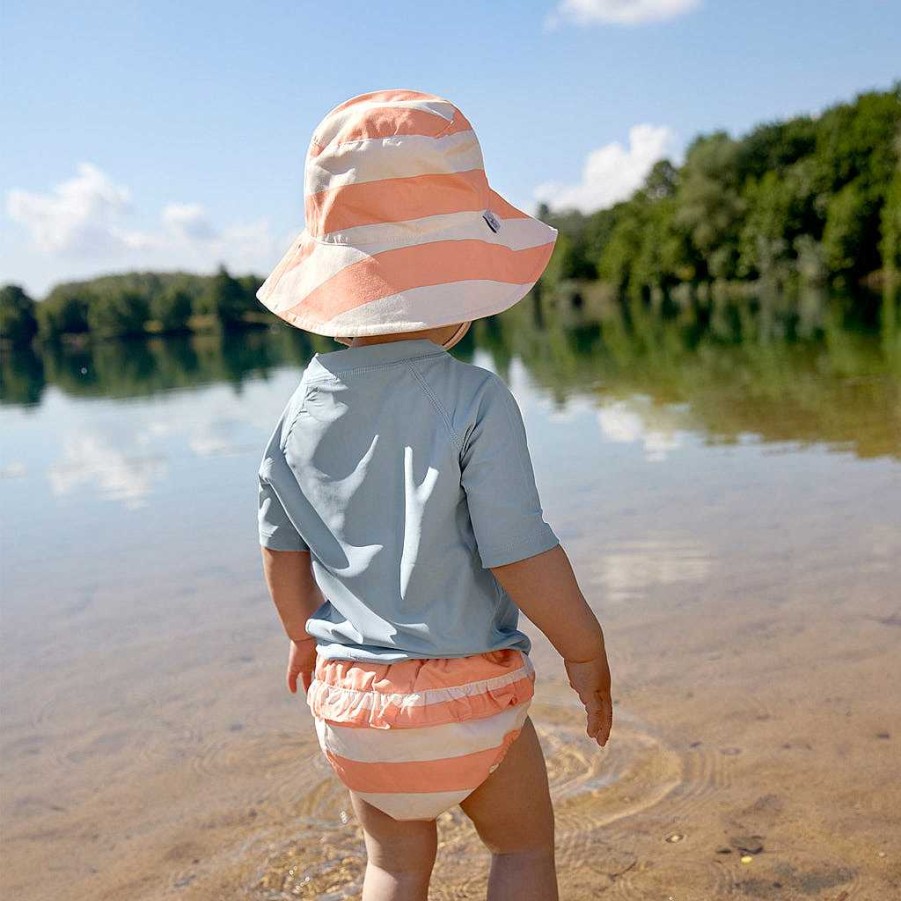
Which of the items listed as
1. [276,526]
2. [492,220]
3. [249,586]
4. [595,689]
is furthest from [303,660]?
[249,586]

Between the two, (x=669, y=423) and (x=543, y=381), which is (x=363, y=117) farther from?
(x=543, y=381)

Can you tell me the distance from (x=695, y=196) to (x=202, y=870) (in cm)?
5793

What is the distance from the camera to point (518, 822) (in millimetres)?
1792

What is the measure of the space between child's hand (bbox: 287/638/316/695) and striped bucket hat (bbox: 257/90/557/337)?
2.31ft

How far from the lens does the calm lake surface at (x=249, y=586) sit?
2881 millimetres

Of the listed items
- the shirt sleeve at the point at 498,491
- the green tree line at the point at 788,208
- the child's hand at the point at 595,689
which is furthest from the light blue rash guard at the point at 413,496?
the green tree line at the point at 788,208

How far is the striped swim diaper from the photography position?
166 cm

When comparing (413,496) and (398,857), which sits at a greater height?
(413,496)

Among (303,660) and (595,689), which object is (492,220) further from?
(303,660)

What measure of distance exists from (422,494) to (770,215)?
53300mm

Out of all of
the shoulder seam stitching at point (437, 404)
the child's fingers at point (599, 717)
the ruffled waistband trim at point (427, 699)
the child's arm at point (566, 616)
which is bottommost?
the child's fingers at point (599, 717)

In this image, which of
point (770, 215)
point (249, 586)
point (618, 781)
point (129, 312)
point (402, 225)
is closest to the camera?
point (402, 225)

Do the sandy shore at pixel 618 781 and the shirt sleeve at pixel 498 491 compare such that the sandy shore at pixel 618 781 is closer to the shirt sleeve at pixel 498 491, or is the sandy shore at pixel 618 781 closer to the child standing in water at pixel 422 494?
the child standing in water at pixel 422 494

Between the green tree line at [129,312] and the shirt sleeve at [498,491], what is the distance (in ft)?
283
